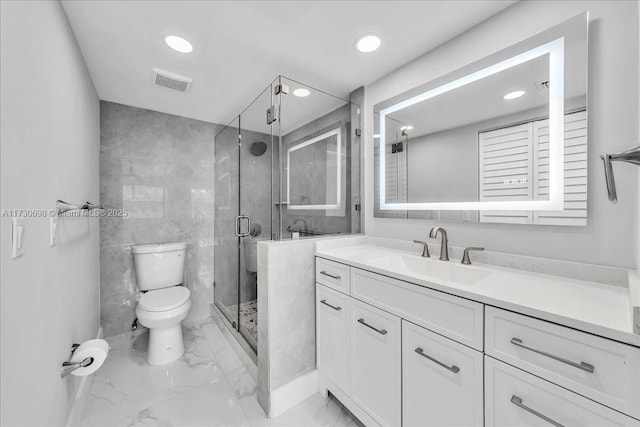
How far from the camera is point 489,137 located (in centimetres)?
132

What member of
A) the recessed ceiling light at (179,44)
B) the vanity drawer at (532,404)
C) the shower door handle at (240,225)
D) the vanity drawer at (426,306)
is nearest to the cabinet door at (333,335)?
the vanity drawer at (426,306)

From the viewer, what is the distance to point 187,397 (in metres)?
1.62

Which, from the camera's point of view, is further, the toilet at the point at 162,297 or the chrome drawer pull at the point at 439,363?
the toilet at the point at 162,297

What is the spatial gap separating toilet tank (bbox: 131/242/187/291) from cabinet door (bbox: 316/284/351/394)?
1.58 meters

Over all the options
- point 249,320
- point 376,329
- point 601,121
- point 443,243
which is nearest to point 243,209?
point 249,320

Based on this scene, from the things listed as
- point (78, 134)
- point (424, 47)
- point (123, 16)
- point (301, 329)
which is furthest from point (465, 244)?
point (78, 134)

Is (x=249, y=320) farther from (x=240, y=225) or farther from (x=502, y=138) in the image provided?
(x=502, y=138)

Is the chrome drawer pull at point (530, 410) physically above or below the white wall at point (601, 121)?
below

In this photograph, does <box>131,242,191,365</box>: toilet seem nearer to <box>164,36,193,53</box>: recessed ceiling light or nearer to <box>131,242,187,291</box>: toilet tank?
<box>131,242,187,291</box>: toilet tank

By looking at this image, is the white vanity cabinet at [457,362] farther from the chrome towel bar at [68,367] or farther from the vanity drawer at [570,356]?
the chrome towel bar at [68,367]

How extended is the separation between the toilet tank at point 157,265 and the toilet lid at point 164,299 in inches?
4.0

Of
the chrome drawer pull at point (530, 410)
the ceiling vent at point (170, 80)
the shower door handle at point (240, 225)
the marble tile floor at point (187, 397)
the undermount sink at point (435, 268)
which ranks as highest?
the ceiling vent at point (170, 80)

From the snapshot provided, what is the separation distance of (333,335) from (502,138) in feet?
4.73

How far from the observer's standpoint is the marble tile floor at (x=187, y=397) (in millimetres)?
1437
